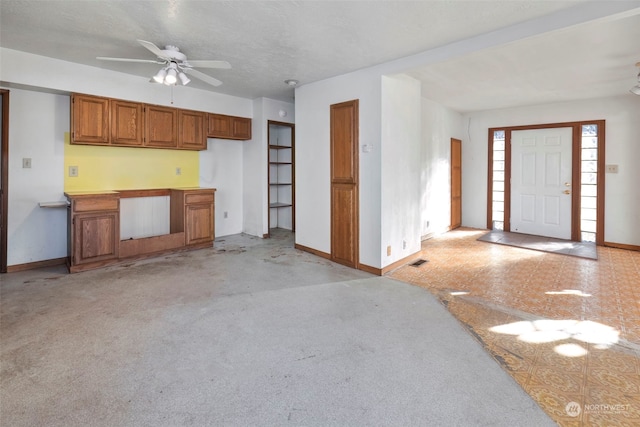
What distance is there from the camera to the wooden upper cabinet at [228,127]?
18.3 ft

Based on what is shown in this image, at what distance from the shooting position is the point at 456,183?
23.0ft

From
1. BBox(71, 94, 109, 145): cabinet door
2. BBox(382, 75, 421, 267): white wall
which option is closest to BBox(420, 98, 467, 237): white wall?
BBox(382, 75, 421, 267): white wall

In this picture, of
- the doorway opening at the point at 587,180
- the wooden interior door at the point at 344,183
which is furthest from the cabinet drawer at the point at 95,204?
the doorway opening at the point at 587,180

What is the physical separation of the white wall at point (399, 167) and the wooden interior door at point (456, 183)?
2537 mm

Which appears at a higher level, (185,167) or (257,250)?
(185,167)

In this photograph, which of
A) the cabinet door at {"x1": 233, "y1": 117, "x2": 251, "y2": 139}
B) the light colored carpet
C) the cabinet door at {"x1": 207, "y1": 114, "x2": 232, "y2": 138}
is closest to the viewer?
the light colored carpet

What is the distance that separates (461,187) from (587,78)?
3.09m

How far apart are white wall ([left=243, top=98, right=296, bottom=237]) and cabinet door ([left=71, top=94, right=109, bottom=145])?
2.37 metres

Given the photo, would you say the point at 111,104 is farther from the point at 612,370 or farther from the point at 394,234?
the point at 612,370

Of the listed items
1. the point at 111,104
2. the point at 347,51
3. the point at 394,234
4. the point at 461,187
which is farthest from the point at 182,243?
the point at 461,187

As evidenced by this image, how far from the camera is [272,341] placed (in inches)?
95.4

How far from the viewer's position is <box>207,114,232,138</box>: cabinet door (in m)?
5.54

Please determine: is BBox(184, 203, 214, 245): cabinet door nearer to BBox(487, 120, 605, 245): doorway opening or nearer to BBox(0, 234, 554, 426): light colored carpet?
BBox(0, 234, 554, 426): light colored carpet

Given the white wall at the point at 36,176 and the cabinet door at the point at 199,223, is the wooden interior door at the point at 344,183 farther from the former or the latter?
the white wall at the point at 36,176
